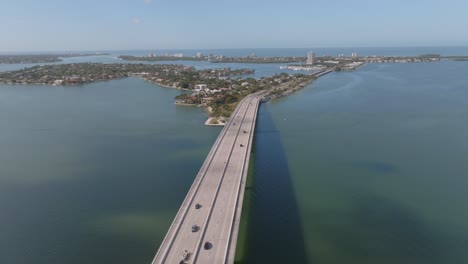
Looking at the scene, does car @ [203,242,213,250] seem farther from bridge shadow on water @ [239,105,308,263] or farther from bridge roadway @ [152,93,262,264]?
bridge shadow on water @ [239,105,308,263]

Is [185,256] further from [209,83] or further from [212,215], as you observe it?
Result: [209,83]

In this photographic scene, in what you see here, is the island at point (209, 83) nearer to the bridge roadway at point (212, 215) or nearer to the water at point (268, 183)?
the water at point (268, 183)

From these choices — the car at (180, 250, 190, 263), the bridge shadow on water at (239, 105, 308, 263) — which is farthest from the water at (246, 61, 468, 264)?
the car at (180, 250, 190, 263)

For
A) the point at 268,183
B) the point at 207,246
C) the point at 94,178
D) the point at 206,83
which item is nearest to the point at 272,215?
the point at 268,183

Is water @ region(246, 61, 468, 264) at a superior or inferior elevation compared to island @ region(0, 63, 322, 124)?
inferior

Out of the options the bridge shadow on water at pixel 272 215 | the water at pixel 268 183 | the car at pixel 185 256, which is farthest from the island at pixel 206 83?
the car at pixel 185 256
